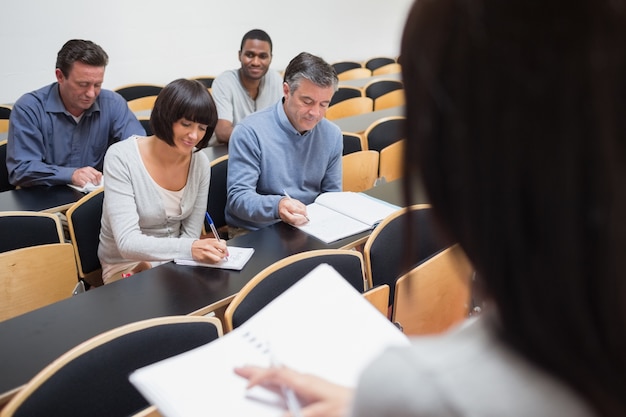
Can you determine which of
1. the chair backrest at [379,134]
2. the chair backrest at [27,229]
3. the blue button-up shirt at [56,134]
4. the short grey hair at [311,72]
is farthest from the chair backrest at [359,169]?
the chair backrest at [27,229]

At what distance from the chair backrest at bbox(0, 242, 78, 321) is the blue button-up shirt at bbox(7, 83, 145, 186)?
2.66 feet

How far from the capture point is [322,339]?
0.95 m

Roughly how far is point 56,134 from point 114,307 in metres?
1.68

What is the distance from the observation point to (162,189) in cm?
206

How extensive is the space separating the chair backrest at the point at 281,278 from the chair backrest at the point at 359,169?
125 cm

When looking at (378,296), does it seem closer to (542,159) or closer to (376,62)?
(542,159)

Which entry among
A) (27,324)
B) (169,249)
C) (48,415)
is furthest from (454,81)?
(169,249)

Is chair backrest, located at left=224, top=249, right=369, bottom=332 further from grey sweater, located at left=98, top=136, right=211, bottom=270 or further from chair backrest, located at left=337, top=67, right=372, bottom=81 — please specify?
chair backrest, located at left=337, top=67, right=372, bottom=81

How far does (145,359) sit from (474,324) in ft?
3.32

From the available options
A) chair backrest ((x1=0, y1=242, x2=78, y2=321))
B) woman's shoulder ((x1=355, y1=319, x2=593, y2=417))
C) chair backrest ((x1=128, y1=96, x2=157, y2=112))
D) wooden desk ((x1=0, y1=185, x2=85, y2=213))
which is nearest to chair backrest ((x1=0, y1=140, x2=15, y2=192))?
wooden desk ((x1=0, y1=185, x2=85, y2=213))

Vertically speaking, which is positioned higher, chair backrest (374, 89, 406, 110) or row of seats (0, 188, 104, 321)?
chair backrest (374, 89, 406, 110)

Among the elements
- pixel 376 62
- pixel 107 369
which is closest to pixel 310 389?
pixel 107 369

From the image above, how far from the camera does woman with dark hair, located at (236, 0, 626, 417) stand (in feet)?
1.17

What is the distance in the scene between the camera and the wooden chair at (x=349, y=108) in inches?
175
